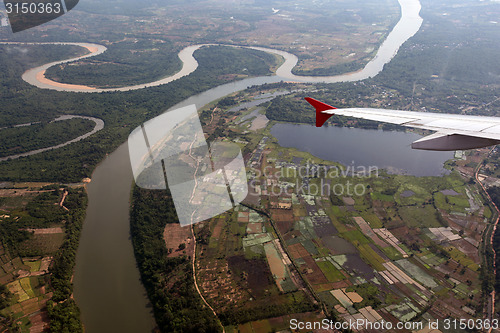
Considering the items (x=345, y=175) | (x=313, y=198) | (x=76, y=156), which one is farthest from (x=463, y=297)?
(x=76, y=156)

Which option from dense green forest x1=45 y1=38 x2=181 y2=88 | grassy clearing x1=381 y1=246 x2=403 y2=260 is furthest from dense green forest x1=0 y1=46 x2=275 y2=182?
grassy clearing x1=381 y1=246 x2=403 y2=260

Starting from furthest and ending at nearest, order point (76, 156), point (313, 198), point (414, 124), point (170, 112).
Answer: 1. point (170, 112)
2. point (76, 156)
3. point (313, 198)
4. point (414, 124)

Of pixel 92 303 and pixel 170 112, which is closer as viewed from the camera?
pixel 92 303

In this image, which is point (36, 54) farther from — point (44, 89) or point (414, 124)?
point (414, 124)

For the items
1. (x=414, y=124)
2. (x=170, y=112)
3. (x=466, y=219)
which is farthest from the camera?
(x=170, y=112)

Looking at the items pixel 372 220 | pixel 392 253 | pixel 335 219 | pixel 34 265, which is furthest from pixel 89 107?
pixel 392 253

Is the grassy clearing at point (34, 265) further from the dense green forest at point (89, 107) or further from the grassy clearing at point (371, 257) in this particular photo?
the grassy clearing at point (371, 257)

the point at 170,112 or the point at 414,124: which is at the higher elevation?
the point at 414,124

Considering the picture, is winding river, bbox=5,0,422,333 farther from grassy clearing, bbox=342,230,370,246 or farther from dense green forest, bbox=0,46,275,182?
grassy clearing, bbox=342,230,370,246

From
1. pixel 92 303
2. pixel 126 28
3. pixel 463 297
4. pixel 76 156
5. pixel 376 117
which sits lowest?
pixel 92 303
